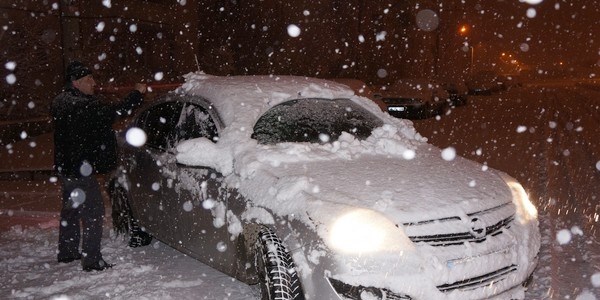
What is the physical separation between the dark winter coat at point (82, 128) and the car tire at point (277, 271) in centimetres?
187

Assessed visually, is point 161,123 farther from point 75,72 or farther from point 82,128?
point 75,72

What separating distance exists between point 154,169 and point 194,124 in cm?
56

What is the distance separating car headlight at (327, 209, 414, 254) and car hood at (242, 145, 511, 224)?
76 mm

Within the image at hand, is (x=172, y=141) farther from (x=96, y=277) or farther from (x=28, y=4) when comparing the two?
(x=28, y=4)

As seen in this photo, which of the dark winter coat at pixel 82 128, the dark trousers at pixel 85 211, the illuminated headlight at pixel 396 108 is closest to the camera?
the dark winter coat at pixel 82 128

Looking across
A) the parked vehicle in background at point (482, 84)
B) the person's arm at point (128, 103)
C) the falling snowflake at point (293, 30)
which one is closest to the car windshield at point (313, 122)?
the person's arm at point (128, 103)

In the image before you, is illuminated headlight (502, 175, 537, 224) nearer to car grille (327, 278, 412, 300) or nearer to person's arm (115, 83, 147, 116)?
car grille (327, 278, 412, 300)

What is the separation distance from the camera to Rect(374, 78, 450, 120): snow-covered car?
17125 millimetres

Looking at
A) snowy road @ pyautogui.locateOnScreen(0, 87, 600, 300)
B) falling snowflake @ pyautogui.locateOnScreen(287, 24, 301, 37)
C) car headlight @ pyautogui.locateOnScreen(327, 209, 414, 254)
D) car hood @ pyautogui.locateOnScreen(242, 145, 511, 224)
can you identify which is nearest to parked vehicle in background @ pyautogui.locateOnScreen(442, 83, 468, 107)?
falling snowflake @ pyautogui.locateOnScreen(287, 24, 301, 37)

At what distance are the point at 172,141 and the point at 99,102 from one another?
67 centimetres

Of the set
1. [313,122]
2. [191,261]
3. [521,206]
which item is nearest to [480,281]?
[521,206]

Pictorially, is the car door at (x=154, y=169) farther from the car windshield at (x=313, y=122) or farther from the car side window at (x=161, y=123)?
the car windshield at (x=313, y=122)

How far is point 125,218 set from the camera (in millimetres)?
5168

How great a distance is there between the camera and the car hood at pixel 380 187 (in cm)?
293
